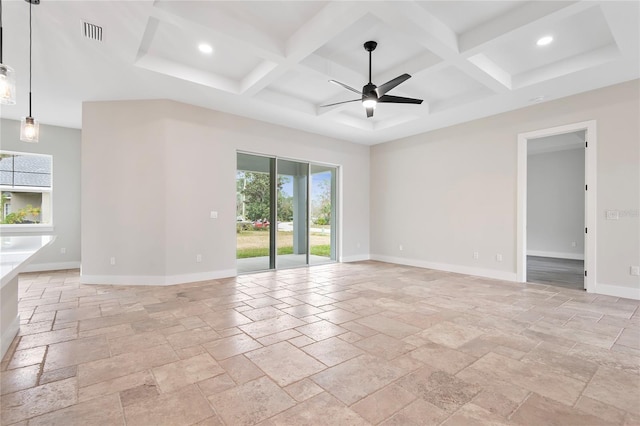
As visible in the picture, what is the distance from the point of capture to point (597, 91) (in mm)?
4348

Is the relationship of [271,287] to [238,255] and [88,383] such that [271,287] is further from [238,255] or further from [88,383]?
[88,383]

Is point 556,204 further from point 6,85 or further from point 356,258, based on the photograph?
point 6,85

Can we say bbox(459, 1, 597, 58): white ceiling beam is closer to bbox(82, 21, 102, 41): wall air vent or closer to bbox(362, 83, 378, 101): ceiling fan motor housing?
bbox(362, 83, 378, 101): ceiling fan motor housing

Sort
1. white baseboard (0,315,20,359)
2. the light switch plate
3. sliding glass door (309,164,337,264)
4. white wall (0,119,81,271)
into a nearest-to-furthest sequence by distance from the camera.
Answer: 1. white baseboard (0,315,20,359)
2. the light switch plate
3. white wall (0,119,81,271)
4. sliding glass door (309,164,337,264)

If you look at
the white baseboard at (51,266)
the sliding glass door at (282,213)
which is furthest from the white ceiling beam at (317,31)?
the white baseboard at (51,266)

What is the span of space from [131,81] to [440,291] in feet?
17.7

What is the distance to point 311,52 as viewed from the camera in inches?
134

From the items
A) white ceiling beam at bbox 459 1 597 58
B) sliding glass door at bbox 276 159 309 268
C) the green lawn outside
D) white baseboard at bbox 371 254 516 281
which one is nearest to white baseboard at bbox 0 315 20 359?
the green lawn outside

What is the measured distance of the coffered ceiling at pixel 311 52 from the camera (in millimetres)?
2855

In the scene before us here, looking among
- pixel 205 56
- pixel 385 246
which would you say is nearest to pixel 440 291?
pixel 385 246

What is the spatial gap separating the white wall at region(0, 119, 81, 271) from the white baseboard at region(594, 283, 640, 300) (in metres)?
9.39

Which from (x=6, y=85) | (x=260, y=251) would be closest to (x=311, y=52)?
(x=6, y=85)

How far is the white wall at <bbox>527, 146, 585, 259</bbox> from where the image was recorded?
25.6 ft

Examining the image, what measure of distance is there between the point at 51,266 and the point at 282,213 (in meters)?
4.82
